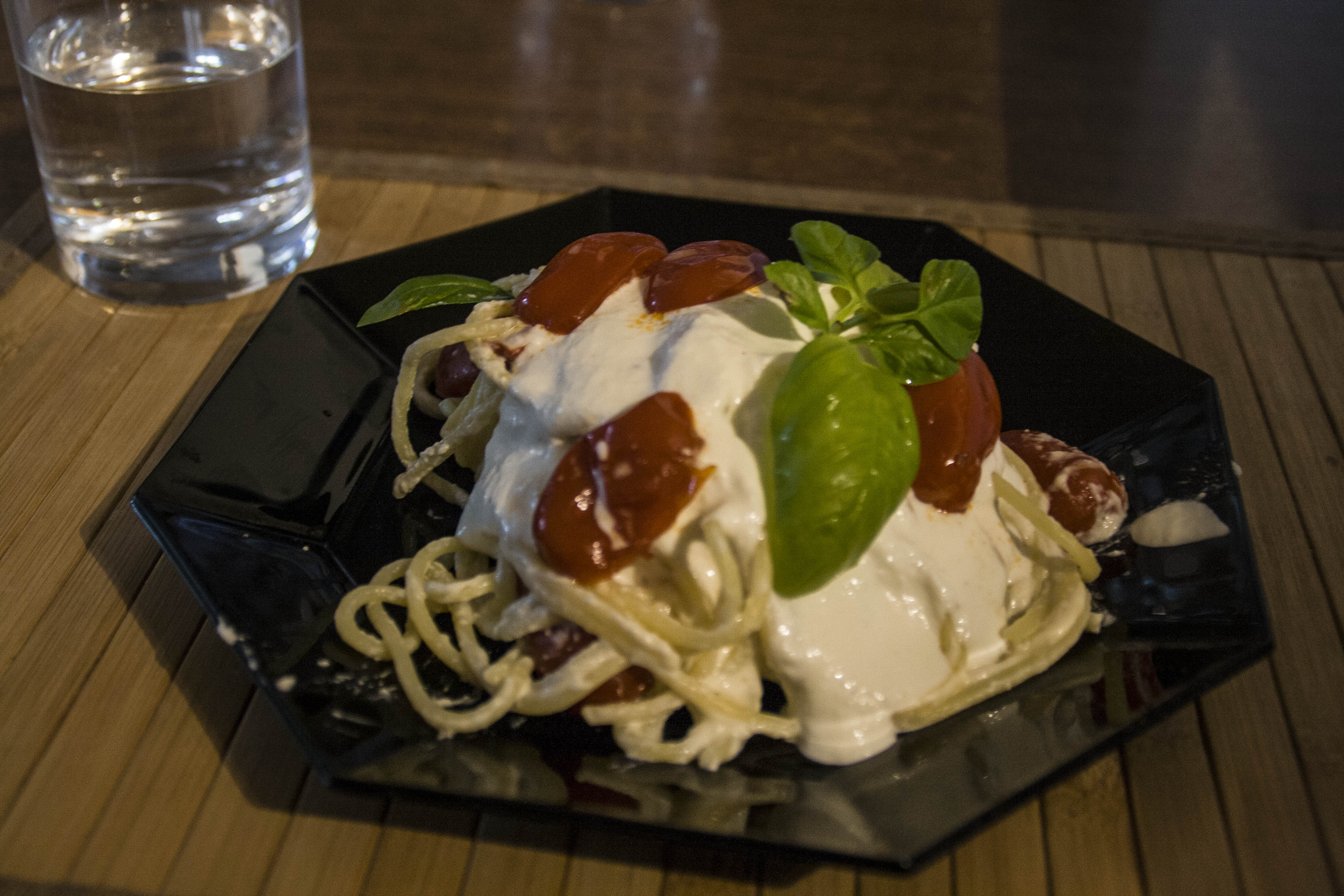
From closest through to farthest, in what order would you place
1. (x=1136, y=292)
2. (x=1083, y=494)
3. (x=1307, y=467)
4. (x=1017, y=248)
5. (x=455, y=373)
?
(x=1083, y=494)
(x=455, y=373)
(x=1307, y=467)
(x=1136, y=292)
(x=1017, y=248)

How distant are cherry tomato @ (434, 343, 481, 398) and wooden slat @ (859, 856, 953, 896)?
0.91 metres

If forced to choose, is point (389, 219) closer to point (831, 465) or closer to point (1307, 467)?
point (831, 465)

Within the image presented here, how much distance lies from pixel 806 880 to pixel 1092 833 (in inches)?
13.7

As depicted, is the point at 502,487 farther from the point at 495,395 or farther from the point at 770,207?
the point at 770,207

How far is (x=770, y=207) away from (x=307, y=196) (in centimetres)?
96

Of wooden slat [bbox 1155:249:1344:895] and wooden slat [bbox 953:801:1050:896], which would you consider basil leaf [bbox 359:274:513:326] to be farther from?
wooden slat [bbox 1155:249:1344:895]

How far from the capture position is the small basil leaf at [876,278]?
1581mm

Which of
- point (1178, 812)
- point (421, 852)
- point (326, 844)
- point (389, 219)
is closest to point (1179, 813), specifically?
point (1178, 812)

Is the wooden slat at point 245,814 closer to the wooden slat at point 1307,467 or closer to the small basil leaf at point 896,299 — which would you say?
the small basil leaf at point 896,299

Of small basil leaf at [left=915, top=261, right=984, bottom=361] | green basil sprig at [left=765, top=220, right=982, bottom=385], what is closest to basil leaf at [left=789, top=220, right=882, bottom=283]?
green basil sprig at [left=765, top=220, right=982, bottom=385]

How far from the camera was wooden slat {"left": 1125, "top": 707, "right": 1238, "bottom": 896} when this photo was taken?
4.39ft

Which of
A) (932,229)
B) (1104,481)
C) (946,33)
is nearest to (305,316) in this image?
(932,229)

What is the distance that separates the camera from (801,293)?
150 centimetres

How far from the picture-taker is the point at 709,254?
1662mm
